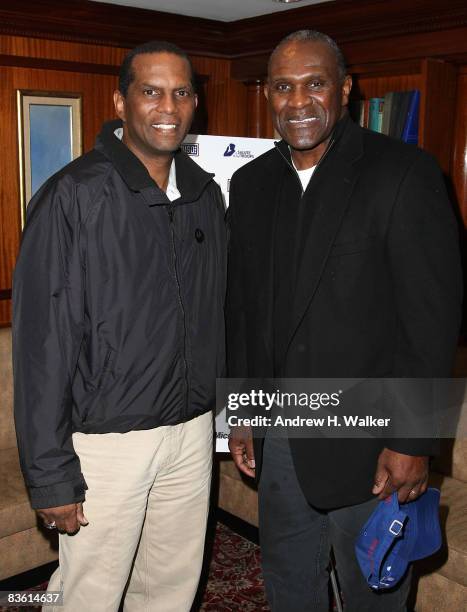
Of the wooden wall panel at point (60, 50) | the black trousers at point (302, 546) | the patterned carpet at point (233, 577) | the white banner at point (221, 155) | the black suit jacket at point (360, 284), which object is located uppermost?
the wooden wall panel at point (60, 50)

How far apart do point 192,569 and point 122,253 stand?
104cm

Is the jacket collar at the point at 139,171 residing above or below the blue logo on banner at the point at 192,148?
below

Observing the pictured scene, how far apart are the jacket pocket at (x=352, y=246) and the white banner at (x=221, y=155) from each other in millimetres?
1387

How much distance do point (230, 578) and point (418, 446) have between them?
1594 mm

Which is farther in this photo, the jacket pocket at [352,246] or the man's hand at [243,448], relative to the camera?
the man's hand at [243,448]

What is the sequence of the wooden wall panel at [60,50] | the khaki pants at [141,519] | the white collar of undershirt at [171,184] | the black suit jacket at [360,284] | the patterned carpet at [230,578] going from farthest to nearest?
the wooden wall panel at [60,50] → the patterned carpet at [230,578] → the white collar of undershirt at [171,184] → the khaki pants at [141,519] → the black suit jacket at [360,284]

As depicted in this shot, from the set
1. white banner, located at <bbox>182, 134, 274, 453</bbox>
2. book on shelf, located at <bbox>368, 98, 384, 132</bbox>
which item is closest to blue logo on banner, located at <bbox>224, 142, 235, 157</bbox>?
white banner, located at <bbox>182, 134, 274, 453</bbox>

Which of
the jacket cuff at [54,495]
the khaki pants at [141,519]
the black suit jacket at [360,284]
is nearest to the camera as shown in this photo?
the black suit jacket at [360,284]

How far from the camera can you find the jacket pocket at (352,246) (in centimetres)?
171

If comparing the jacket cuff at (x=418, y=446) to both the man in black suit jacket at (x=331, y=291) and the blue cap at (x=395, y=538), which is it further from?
the blue cap at (x=395, y=538)

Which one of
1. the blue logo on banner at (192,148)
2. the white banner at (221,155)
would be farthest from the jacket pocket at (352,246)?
the blue logo on banner at (192,148)

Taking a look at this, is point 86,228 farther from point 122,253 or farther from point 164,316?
point 164,316

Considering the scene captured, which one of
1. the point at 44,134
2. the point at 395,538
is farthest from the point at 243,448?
the point at 44,134

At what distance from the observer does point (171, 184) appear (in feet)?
6.69
